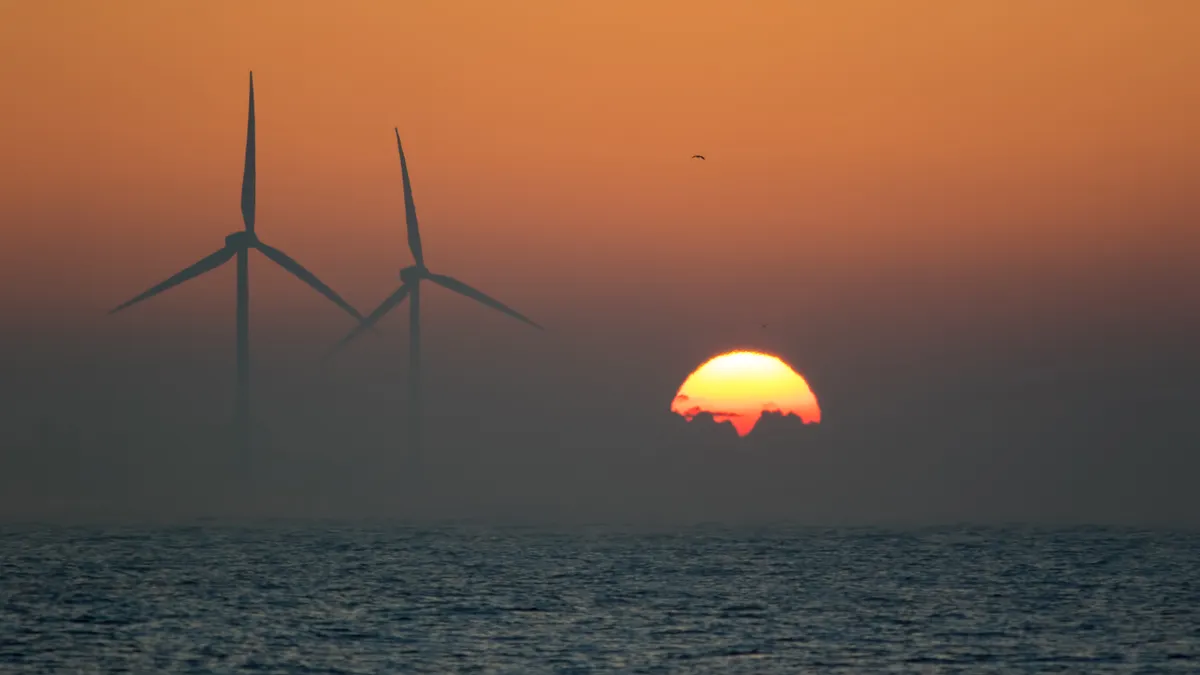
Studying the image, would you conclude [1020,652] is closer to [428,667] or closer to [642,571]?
[428,667]

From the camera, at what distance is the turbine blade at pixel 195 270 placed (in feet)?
625

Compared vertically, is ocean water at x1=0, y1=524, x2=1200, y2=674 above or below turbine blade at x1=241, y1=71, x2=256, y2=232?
below

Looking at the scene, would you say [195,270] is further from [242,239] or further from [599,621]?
[599,621]

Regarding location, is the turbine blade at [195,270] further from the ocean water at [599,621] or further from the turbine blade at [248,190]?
the ocean water at [599,621]

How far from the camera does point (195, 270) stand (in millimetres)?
193750

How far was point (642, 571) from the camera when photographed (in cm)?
18738

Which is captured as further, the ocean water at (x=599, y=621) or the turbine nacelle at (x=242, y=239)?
the turbine nacelle at (x=242, y=239)

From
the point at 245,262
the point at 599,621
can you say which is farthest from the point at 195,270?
the point at 599,621

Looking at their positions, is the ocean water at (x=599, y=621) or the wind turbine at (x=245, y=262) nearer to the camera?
the ocean water at (x=599, y=621)

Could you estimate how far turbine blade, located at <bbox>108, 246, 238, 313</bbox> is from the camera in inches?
7500

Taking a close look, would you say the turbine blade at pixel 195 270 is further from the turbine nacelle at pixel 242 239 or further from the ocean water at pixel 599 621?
the ocean water at pixel 599 621

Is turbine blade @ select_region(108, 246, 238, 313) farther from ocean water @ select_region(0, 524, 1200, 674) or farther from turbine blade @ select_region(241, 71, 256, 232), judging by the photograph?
ocean water @ select_region(0, 524, 1200, 674)

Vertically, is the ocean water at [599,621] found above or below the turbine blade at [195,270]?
below

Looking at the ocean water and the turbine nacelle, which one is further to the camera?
the turbine nacelle
